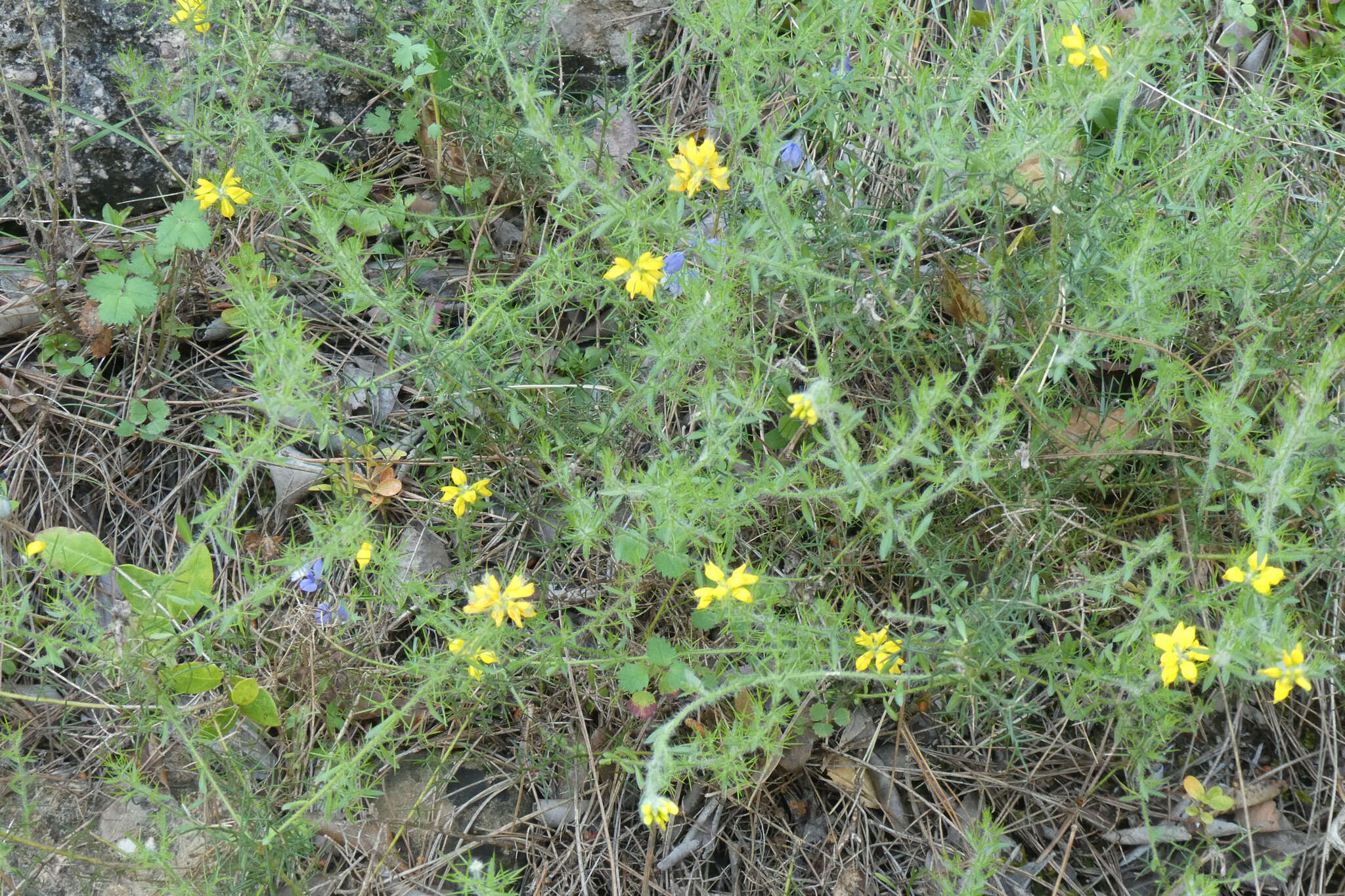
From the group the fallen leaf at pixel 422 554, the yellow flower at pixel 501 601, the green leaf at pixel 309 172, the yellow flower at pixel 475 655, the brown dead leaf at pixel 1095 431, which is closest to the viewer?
the yellow flower at pixel 501 601

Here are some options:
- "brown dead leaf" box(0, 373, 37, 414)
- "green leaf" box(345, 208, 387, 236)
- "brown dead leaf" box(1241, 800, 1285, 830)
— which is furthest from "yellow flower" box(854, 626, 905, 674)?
"brown dead leaf" box(0, 373, 37, 414)

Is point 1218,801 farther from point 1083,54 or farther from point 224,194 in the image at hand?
point 224,194

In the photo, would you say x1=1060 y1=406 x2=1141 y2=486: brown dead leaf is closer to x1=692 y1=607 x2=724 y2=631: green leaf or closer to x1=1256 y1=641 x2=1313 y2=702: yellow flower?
x1=1256 y1=641 x2=1313 y2=702: yellow flower

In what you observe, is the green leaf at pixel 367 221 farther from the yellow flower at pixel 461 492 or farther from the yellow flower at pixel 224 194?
the yellow flower at pixel 461 492

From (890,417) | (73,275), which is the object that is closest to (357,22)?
(73,275)

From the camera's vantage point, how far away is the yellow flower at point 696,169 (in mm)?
2070

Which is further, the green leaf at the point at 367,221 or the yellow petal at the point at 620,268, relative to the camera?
the green leaf at the point at 367,221

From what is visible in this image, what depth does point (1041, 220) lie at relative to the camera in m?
2.53

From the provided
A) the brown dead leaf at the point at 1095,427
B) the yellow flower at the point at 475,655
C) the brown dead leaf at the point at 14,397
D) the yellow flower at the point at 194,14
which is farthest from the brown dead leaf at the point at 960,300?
the brown dead leaf at the point at 14,397

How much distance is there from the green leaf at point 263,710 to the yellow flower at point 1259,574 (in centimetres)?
238

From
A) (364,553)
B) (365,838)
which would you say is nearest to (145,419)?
(364,553)

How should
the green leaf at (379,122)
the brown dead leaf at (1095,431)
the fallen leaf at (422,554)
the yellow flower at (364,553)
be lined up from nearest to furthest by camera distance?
the yellow flower at (364,553)
the brown dead leaf at (1095,431)
the fallen leaf at (422,554)
the green leaf at (379,122)

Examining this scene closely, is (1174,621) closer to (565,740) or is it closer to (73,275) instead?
(565,740)

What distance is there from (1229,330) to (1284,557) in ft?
3.06
